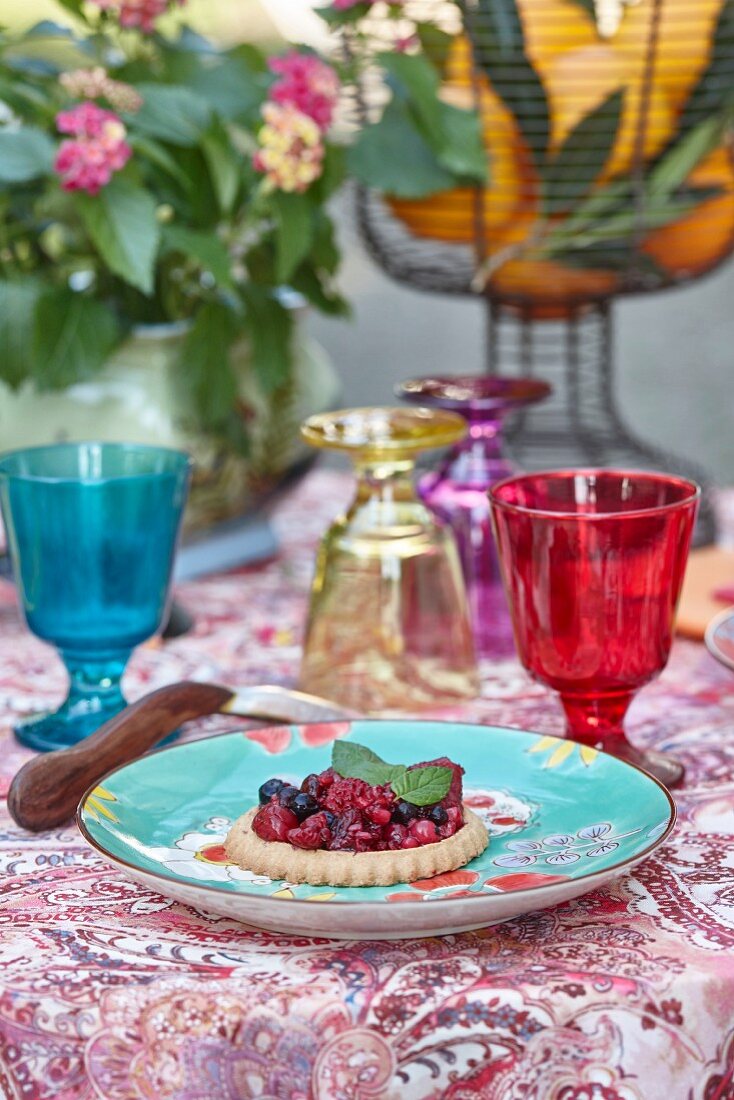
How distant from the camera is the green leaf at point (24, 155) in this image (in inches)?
35.0

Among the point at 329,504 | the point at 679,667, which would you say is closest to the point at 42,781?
the point at 679,667

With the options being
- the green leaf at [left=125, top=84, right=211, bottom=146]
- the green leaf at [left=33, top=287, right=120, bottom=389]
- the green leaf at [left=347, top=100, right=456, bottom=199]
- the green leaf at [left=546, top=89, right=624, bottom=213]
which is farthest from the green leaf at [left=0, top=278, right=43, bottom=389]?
the green leaf at [left=546, top=89, right=624, bottom=213]

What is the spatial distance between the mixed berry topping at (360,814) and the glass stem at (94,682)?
0.23 metres

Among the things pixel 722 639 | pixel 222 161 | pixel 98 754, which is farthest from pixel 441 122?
pixel 98 754

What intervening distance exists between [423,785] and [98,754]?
0.55ft

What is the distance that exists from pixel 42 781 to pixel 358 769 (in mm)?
145

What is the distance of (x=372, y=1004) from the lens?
1.48 feet

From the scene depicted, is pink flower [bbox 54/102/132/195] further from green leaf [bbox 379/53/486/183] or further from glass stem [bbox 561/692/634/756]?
glass stem [bbox 561/692/634/756]

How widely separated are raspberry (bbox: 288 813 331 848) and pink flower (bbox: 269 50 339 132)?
558 mm

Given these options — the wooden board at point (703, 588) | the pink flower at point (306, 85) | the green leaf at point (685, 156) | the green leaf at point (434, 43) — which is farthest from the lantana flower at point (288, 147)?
the wooden board at point (703, 588)

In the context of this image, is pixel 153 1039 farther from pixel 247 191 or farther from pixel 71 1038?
pixel 247 191

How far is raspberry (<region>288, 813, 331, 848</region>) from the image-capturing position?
50 cm

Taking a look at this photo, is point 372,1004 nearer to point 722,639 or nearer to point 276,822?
point 276,822

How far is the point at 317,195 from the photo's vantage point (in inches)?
39.5
